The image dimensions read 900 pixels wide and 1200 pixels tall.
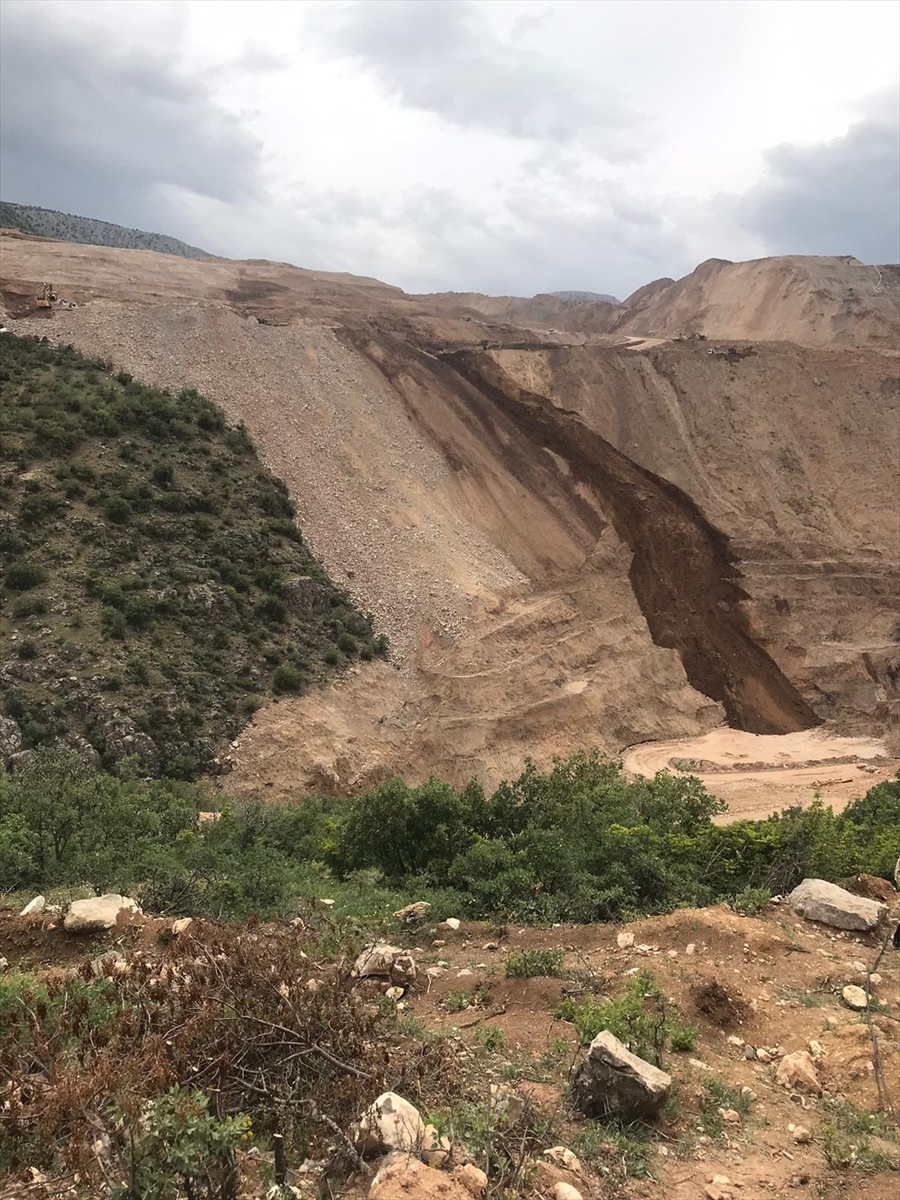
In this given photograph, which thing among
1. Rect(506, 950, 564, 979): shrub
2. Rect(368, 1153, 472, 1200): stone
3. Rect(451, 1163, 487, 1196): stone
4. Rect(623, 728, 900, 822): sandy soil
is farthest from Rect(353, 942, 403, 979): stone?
Rect(623, 728, 900, 822): sandy soil

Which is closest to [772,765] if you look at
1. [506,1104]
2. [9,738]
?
[9,738]

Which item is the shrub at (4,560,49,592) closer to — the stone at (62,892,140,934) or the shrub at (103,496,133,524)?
the shrub at (103,496,133,524)

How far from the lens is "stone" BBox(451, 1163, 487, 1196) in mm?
3912

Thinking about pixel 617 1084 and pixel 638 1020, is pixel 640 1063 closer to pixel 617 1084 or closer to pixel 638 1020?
pixel 617 1084

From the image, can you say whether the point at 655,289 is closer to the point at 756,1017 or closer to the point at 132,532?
the point at 132,532

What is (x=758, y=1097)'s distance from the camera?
5.41 metres

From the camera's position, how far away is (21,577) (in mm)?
19406

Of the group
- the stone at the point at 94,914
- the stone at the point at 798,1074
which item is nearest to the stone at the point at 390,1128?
the stone at the point at 798,1074

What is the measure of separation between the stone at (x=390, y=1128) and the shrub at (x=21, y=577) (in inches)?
712

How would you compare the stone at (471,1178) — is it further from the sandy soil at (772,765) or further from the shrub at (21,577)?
the shrub at (21,577)

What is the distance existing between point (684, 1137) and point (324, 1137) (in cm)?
213

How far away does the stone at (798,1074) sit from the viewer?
5484 millimetres

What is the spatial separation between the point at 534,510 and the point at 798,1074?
24.5 meters

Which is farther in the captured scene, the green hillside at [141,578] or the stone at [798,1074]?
the green hillside at [141,578]
